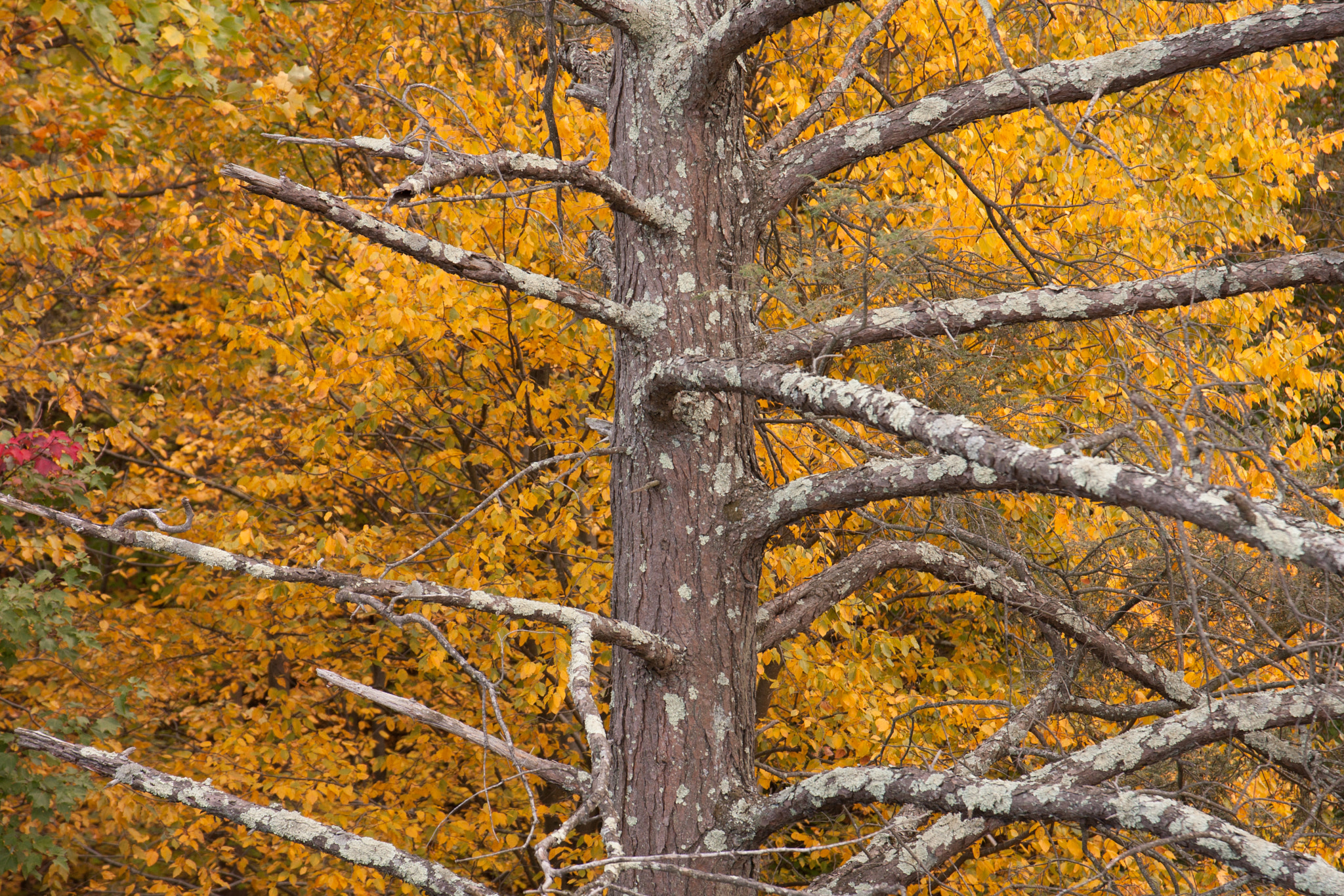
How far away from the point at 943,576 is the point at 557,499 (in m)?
3.67

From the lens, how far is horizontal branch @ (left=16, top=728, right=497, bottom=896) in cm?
264

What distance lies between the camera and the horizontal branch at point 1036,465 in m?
1.63

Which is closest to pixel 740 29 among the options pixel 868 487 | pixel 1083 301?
pixel 1083 301

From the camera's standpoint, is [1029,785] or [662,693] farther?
[662,693]

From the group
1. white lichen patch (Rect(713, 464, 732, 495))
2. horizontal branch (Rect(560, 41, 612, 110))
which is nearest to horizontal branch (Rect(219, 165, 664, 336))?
white lichen patch (Rect(713, 464, 732, 495))

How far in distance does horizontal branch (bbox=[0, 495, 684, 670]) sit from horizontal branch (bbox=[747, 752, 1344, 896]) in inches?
24.9

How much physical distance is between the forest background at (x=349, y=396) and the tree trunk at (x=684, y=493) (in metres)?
2.13

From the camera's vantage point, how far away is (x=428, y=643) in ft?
20.4

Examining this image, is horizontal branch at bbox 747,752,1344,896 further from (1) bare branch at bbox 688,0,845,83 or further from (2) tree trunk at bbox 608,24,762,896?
(1) bare branch at bbox 688,0,845,83

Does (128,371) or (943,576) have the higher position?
(128,371)

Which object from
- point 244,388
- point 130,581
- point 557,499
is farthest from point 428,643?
point 130,581

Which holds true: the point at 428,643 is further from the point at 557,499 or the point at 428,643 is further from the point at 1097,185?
the point at 1097,185

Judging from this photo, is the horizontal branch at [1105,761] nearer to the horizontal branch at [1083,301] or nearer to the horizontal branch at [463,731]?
the horizontal branch at [463,731]

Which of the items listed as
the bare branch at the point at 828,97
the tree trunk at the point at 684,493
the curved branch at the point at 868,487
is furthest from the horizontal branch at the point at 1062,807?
the bare branch at the point at 828,97
